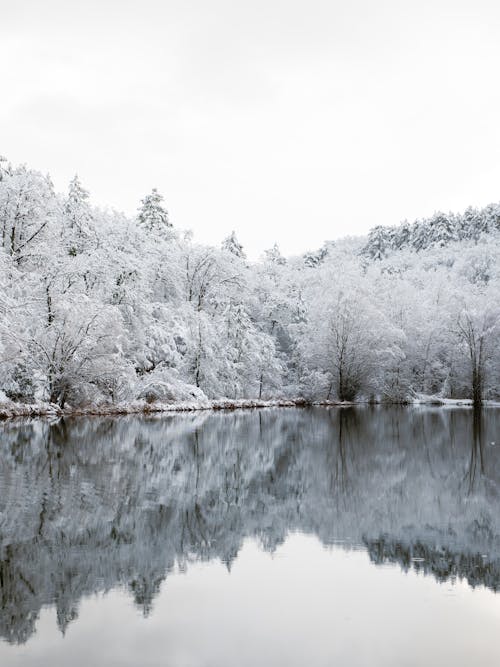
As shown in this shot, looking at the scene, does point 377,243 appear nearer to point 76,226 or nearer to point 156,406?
point 76,226

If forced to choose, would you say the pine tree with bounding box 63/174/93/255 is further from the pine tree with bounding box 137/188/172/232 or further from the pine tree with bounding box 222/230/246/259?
the pine tree with bounding box 222/230/246/259

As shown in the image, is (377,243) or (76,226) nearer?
(76,226)

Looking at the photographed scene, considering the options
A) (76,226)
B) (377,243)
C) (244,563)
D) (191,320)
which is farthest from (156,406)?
(377,243)

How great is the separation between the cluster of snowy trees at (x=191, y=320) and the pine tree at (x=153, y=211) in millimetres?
164

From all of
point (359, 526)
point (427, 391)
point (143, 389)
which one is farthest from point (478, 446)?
point (427, 391)

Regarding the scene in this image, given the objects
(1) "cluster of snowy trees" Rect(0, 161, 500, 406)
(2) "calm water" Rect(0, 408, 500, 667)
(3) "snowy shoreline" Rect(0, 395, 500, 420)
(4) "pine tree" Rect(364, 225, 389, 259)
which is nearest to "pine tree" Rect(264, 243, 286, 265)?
(1) "cluster of snowy trees" Rect(0, 161, 500, 406)

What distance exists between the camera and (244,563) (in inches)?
262

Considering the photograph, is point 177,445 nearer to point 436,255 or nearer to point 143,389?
point 143,389

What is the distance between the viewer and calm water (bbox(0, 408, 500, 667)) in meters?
4.54

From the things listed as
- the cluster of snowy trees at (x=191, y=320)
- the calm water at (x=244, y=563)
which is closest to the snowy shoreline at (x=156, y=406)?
the cluster of snowy trees at (x=191, y=320)

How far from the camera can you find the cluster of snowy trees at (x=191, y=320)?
29.9m

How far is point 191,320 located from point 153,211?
24.3m

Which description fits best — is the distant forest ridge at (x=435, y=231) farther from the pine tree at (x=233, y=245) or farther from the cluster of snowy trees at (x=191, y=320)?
the pine tree at (x=233, y=245)

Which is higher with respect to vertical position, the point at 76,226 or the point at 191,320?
the point at 76,226
